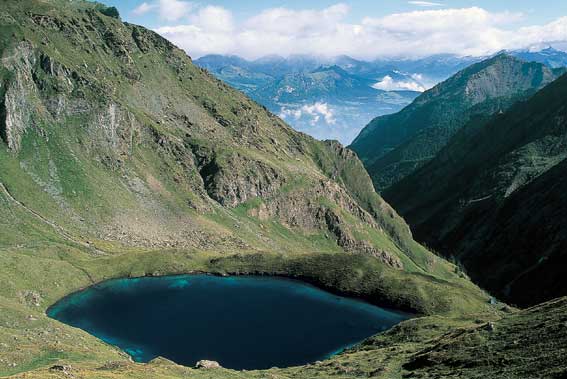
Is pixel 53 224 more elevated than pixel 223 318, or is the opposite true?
pixel 53 224

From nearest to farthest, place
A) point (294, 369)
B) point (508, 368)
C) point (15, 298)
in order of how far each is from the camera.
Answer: point (508, 368)
point (294, 369)
point (15, 298)

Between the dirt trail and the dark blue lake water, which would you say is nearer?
the dark blue lake water

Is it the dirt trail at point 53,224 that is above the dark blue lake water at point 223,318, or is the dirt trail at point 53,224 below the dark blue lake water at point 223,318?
above

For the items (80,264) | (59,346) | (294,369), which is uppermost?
(80,264)

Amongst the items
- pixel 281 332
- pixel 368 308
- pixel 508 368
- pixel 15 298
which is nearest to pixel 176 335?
pixel 281 332

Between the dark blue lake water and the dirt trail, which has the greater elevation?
the dirt trail

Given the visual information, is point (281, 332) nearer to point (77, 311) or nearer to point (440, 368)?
point (77, 311)

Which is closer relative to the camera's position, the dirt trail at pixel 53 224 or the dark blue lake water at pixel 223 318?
the dark blue lake water at pixel 223 318

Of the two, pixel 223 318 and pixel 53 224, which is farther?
pixel 53 224
